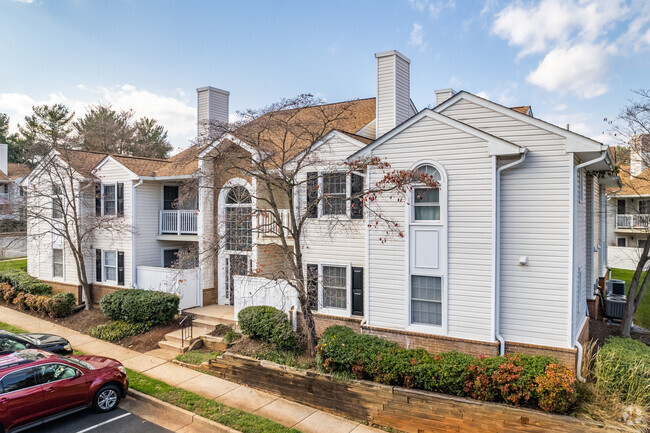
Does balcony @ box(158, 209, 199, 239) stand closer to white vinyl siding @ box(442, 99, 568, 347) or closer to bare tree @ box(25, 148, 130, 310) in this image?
bare tree @ box(25, 148, 130, 310)

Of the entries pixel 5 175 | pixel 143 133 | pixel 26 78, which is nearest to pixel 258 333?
pixel 26 78

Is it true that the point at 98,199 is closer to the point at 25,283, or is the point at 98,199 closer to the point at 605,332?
the point at 25,283

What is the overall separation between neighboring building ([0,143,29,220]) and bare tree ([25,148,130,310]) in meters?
0.49

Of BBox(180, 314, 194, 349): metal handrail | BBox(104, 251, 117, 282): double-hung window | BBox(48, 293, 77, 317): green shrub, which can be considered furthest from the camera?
BBox(104, 251, 117, 282): double-hung window

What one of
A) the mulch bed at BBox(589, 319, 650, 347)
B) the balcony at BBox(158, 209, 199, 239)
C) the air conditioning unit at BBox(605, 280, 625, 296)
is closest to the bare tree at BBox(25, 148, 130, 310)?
the balcony at BBox(158, 209, 199, 239)

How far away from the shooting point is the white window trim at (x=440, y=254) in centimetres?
1100

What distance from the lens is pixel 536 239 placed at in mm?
10344

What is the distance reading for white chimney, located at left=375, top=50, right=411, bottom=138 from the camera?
13.7m

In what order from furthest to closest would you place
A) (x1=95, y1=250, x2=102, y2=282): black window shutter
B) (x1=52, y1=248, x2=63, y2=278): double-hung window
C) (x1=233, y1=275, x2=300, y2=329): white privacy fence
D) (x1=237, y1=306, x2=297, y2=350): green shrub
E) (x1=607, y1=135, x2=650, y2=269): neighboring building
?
1. (x1=607, y1=135, x2=650, y2=269): neighboring building
2. (x1=52, y1=248, x2=63, y2=278): double-hung window
3. (x1=95, y1=250, x2=102, y2=282): black window shutter
4. (x1=233, y1=275, x2=300, y2=329): white privacy fence
5. (x1=237, y1=306, x2=297, y2=350): green shrub

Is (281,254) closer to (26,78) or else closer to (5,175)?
(26,78)

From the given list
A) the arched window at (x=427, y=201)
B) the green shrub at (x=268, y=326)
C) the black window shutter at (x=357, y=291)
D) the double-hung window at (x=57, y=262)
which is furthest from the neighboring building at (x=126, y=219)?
the arched window at (x=427, y=201)

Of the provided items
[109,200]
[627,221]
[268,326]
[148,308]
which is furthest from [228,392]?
[627,221]

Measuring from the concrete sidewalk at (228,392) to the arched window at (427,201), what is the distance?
219 inches

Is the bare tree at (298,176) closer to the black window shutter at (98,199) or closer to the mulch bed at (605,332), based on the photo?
the mulch bed at (605,332)
